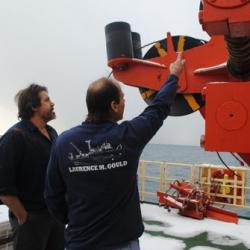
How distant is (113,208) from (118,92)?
1.77 feet

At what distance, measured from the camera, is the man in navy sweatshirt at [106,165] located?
1.74 m

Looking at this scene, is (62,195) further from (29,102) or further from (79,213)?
(29,102)

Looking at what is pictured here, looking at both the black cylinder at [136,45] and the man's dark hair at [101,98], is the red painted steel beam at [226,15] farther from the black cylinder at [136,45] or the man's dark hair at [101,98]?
the black cylinder at [136,45]

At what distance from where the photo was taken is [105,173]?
1.75m

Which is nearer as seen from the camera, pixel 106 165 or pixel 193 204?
pixel 106 165

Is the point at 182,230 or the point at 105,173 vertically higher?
the point at 105,173

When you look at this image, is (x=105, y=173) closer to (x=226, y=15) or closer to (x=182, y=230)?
(x=226, y=15)

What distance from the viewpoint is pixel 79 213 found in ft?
5.98

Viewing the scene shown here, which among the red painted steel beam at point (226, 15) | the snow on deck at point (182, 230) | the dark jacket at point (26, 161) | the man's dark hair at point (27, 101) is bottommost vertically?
the snow on deck at point (182, 230)

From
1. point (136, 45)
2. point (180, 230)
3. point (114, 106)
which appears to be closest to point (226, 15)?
point (114, 106)

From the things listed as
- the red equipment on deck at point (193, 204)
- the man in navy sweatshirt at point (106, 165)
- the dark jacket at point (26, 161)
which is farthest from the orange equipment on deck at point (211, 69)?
the red equipment on deck at point (193, 204)

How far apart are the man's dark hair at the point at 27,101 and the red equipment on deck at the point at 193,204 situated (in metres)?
4.67

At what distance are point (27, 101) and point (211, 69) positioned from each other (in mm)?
1392

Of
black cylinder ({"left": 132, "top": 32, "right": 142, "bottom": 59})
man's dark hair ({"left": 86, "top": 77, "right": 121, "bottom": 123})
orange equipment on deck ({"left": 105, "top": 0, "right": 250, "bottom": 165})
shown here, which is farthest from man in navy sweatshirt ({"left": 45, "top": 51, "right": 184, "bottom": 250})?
black cylinder ({"left": 132, "top": 32, "right": 142, "bottom": 59})
